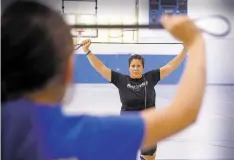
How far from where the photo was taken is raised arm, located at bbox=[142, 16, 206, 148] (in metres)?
0.45

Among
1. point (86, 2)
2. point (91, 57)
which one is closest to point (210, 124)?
point (86, 2)

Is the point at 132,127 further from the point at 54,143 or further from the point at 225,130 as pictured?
the point at 225,130

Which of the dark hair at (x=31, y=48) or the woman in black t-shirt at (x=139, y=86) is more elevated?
the dark hair at (x=31, y=48)

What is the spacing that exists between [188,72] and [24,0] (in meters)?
0.22

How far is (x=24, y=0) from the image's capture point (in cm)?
47

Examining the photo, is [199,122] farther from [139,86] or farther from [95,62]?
[95,62]

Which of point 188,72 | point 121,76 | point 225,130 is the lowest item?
point 225,130

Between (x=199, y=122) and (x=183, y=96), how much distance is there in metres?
3.22

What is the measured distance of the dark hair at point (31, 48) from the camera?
16.8 inches

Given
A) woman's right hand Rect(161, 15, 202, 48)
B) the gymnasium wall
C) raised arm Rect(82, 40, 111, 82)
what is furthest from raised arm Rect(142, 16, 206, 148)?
the gymnasium wall

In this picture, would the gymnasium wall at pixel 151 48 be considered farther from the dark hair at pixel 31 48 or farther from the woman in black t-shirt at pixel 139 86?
the dark hair at pixel 31 48

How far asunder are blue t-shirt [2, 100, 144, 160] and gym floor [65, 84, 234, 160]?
1.59 meters

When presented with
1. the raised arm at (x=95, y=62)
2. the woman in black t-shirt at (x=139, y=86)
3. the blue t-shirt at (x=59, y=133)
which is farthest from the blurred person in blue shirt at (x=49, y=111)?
the woman in black t-shirt at (x=139, y=86)

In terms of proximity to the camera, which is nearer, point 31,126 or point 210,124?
point 31,126
